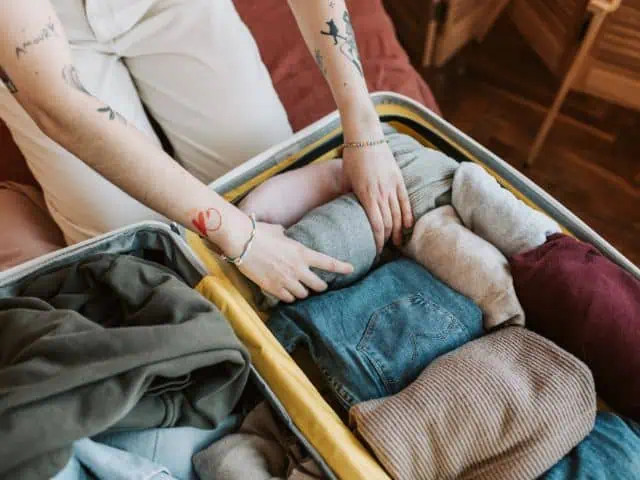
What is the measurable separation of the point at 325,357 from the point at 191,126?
52cm

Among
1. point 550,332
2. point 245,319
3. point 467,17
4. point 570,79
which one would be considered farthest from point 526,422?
point 467,17

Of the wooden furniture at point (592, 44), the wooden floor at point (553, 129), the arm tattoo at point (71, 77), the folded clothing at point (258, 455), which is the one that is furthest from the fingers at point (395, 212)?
the wooden floor at point (553, 129)

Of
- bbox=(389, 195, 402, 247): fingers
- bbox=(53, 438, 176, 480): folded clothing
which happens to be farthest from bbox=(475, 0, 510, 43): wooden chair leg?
bbox=(53, 438, 176, 480): folded clothing

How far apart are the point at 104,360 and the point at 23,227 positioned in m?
0.57

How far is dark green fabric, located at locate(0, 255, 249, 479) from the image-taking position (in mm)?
510

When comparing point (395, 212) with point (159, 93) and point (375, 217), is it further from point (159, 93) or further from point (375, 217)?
point (159, 93)

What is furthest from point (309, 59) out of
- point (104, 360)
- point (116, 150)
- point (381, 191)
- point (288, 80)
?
point (104, 360)

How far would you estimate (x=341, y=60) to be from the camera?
35.2 inches

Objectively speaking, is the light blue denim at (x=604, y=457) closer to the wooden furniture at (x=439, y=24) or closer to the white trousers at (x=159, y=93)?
the white trousers at (x=159, y=93)

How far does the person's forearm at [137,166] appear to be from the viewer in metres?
0.68

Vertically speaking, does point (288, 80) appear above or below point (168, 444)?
above

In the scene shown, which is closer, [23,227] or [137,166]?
[137,166]

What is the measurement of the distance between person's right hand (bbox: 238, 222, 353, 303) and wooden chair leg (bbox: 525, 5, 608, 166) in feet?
2.85

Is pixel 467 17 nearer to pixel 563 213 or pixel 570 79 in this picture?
pixel 570 79
